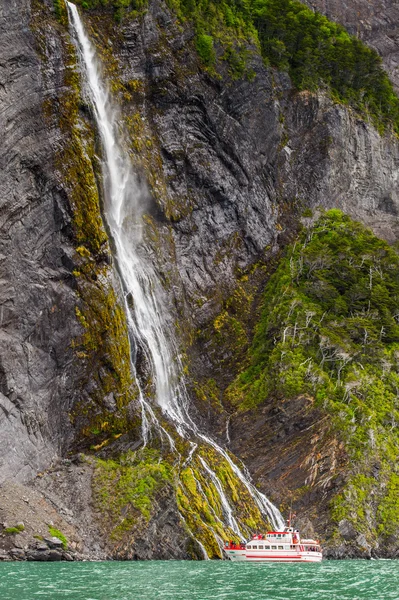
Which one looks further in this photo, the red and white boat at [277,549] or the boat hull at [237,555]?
the red and white boat at [277,549]

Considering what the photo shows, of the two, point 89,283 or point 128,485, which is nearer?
point 128,485

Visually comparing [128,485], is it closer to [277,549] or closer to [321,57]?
[277,549]

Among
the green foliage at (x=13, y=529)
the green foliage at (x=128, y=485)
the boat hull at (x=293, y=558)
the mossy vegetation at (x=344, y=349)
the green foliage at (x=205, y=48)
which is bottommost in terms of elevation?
the boat hull at (x=293, y=558)

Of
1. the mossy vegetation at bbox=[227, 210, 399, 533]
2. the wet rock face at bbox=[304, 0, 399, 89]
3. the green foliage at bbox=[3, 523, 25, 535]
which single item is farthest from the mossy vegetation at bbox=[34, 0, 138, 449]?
the wet rock face at bbox=[304, 0, 399, 89]

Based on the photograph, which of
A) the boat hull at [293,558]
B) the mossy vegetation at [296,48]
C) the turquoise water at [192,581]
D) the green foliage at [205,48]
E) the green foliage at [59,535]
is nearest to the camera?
the turquoise water at [192,581]

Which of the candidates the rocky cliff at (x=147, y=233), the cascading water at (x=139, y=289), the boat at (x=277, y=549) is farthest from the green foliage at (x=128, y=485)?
the boat at (x=277, y=549)

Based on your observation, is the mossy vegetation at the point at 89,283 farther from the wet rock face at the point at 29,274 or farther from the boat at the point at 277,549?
the boat at the point at 277,549

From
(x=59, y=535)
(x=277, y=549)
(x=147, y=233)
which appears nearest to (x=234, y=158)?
(x=147, y=233)
